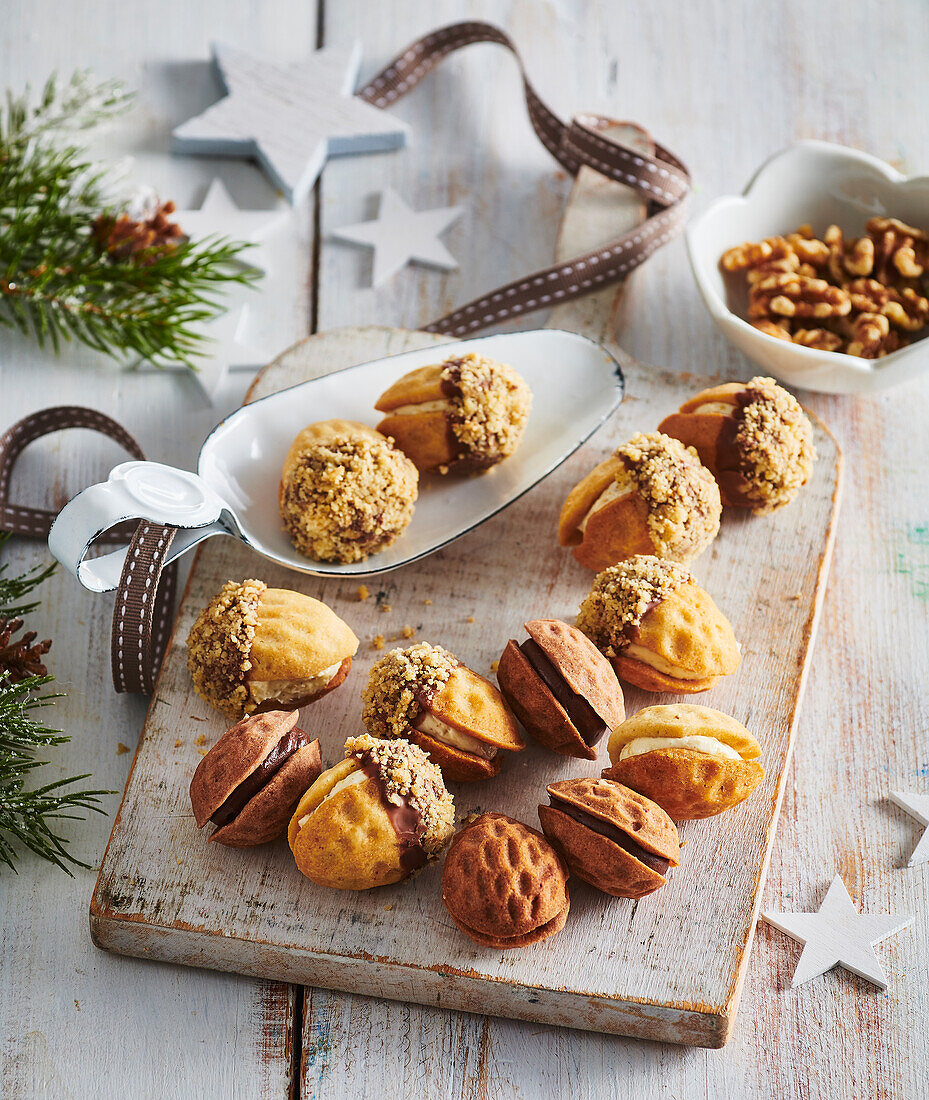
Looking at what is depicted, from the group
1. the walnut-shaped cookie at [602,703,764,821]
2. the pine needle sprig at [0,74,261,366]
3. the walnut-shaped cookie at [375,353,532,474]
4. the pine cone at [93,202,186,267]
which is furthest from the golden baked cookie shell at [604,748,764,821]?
the pine cone at [93,202,186,267]

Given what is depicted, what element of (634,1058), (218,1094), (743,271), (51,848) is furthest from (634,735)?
(743,271)

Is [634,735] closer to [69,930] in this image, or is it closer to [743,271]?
[69,930]

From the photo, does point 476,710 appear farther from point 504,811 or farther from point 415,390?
point 415,390

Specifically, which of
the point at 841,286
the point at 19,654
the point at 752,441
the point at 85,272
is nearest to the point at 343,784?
the point at 19,654

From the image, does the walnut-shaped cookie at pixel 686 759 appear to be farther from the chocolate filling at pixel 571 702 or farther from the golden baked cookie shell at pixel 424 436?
the golden baked cookie shell at pixel 424 436

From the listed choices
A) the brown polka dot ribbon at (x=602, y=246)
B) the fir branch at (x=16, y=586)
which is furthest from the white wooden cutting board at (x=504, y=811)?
the brown polka dot ribbon at (x=602, y=246)

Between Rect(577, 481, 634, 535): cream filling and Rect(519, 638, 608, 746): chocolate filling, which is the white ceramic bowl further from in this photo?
Rect(519, 638, 608, 746): chocolate filling
